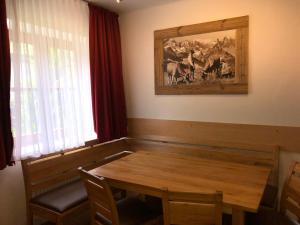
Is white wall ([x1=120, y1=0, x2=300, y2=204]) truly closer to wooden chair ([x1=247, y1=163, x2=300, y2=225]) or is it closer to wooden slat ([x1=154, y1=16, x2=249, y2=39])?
wooden slat ([x1=154, y1=16, x2=249, y2=39])

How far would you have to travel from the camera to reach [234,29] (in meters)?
2.55

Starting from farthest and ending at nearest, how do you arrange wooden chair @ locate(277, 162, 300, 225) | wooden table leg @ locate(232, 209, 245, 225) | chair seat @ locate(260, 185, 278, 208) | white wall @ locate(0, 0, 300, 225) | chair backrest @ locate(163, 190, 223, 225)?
white wall @ locate(0, 0, 300, 225) < chair seat @ locate(260, 185, 278, 208) < wooden chair @ locate(277, 162, 300, 225) < wooden table leg @ locate(232, 209, 245, 225) < chair backrest @ locate(163, 190, 223, 225)

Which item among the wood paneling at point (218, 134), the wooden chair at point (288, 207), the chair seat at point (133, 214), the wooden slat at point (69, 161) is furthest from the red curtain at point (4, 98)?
the wooden chair at point (288, 207)

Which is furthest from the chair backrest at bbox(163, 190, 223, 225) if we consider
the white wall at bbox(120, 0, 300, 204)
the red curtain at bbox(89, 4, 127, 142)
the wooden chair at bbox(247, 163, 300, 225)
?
the red curtain at bbox(89, 4, 127, 142)

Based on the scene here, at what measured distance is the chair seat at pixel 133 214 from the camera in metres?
1.77

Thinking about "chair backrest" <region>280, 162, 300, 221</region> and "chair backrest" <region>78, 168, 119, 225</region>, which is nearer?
"chair backrest" <region>78, 168, 119, 225</region>

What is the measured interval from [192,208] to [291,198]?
3.06ft

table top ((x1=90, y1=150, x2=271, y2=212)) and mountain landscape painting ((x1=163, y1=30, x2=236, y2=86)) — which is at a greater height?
mountain landscape painting ((x1=163, y1=30, x2=236, y2=86))

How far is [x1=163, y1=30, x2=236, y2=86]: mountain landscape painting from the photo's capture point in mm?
2604

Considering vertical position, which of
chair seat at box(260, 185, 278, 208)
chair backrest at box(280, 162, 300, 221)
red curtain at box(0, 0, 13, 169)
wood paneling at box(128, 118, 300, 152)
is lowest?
chair seat at box(260, 185, 278, 208)

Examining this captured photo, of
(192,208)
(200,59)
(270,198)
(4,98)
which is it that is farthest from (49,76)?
(270,198)

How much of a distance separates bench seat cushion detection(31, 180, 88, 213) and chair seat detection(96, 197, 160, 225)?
353mm

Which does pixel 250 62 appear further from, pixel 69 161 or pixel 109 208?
pixel 69 161

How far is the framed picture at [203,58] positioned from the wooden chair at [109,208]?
4.86ft
